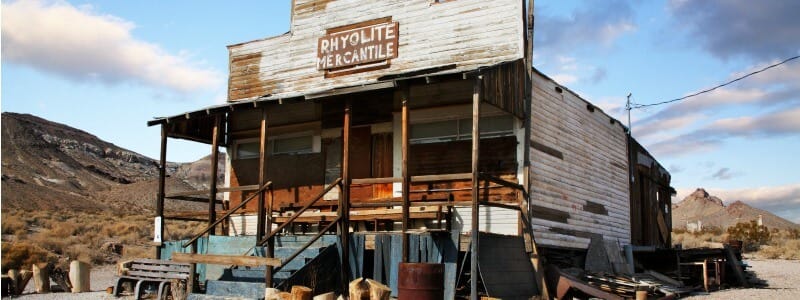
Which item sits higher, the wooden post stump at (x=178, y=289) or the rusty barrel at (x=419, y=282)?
the rusty barrel at (x=419, y=282)

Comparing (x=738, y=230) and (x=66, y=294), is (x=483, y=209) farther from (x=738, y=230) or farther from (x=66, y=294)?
(x=738, y=230)

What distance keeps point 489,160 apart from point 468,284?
2727mm

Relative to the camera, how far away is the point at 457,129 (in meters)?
15.1

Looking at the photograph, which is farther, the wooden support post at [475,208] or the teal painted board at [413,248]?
the teal painted board at [413,248]

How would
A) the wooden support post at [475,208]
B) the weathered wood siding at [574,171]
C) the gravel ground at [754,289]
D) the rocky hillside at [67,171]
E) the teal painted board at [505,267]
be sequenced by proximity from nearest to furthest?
the wooden support post at [475,208] < the teal painted board at [505,267] < the weathered wood siding at [574,171] < the gravel ground at [754,289] < the rocky hillside at [67,171]

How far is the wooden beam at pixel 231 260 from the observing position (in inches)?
472

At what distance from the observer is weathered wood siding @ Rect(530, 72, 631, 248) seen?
48.0 feet

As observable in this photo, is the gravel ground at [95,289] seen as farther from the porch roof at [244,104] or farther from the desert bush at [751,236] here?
the desert bush at [751,236]

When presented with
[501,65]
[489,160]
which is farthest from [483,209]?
[501,65]

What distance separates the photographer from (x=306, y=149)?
17.3 meters

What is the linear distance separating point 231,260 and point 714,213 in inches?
3807

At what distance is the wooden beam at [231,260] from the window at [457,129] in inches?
183

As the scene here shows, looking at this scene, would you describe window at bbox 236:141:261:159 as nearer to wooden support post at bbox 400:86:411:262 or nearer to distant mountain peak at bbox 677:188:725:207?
wooden support post at bbox 400:86:411:262

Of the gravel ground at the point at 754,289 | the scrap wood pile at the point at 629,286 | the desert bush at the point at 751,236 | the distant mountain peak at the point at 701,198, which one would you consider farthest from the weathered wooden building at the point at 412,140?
the distant mountain peak at the point at 701,198
